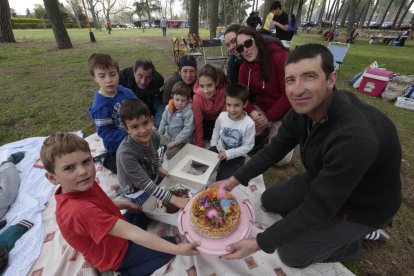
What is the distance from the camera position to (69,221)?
139 centimetres

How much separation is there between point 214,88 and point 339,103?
213 centimetres

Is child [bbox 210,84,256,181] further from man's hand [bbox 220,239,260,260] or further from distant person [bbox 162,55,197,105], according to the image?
man's hand [bbox 220,239,260,260]

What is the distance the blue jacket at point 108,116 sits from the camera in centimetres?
288

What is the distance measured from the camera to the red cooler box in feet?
19.4

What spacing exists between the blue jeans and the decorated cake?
0.46 m

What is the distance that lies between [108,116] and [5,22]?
1593cm

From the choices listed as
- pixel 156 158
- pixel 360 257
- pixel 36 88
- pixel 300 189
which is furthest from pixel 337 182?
pixel 36 88

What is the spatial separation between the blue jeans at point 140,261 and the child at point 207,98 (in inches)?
75.8

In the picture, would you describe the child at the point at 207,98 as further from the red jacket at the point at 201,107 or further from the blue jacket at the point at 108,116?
the blue jacket at the point at 108,116

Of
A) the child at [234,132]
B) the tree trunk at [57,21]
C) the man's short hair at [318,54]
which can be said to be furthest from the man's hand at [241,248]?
the tree trunk at [57,21]

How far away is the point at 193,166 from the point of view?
10.2ft

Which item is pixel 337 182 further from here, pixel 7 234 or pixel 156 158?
pixel 7 234

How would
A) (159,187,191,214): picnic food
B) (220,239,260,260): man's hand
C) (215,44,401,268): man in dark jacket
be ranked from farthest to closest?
(159,187,191,214): picnic food < (220,239,260,260): man's hand < (215,44,401,268): man in dark jacket

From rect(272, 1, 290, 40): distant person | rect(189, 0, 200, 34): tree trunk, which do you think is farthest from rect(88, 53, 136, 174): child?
rect(189, 0, 200, 34): tree trunk
